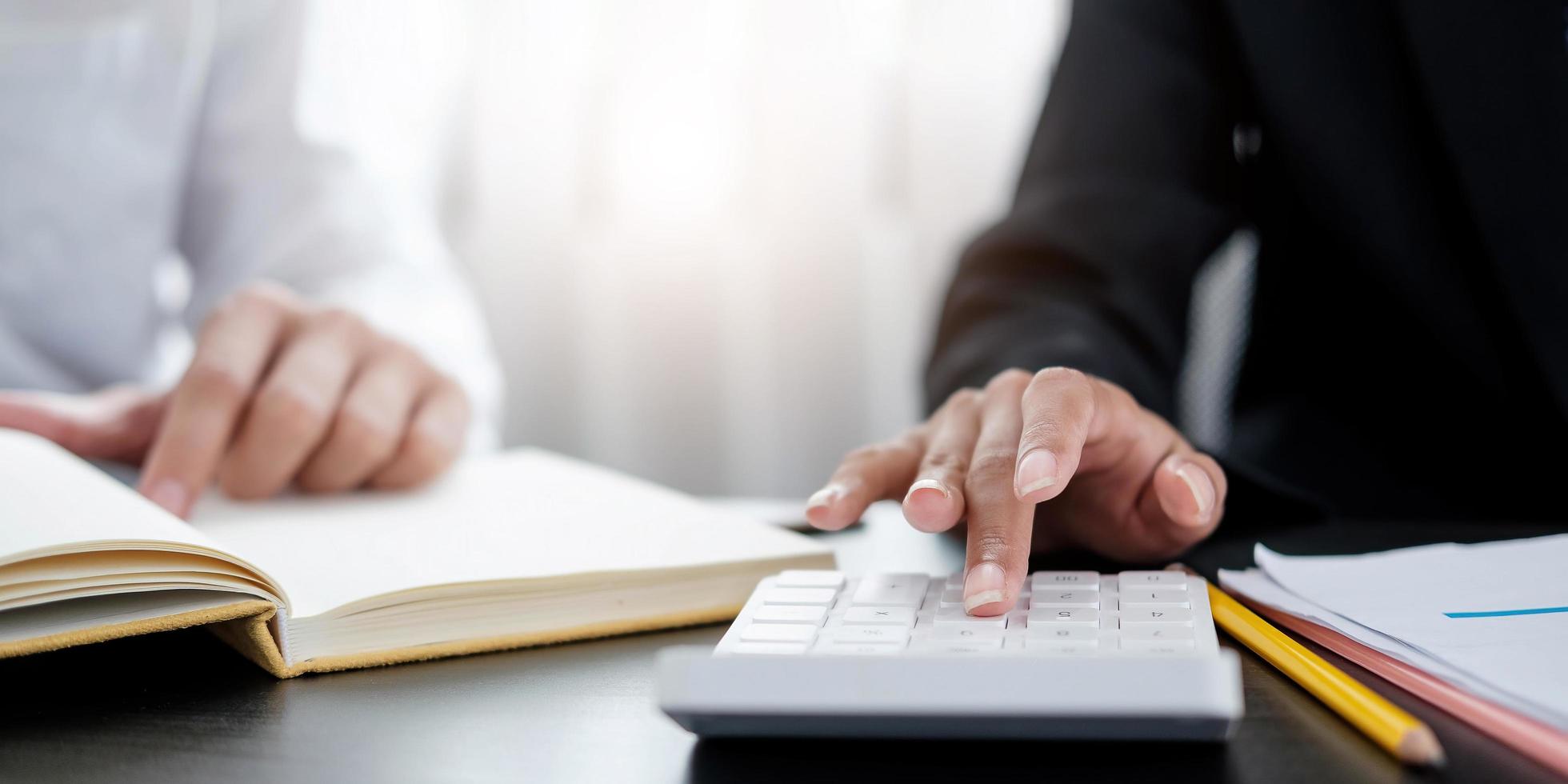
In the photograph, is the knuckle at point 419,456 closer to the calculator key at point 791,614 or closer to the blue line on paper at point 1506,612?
the calculator key at point 791,614

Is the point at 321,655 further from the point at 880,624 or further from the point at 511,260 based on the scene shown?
the point at 511,260

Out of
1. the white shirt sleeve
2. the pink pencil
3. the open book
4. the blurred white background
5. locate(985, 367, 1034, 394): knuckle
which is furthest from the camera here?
the blurred white background

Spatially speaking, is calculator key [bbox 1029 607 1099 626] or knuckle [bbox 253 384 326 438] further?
knuckle [bbox 253 384 326 438]

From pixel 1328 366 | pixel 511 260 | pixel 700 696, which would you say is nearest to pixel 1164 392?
pixel 1328 366

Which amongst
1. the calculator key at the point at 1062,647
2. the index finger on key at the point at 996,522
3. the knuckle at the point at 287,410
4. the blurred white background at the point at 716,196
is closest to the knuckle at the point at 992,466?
the index finger on key at the point at 996,522

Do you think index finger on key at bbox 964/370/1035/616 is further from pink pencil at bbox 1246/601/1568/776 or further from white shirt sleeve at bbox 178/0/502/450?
white shirt sleeve at bbox 178/0/502/450

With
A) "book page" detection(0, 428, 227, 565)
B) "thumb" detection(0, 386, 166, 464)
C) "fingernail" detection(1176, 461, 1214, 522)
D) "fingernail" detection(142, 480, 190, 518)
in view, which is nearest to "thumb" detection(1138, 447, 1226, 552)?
"fingernail" detection(1176, 461, 1214, 522)

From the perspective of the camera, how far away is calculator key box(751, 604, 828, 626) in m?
0.34

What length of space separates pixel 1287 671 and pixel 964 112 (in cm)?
110

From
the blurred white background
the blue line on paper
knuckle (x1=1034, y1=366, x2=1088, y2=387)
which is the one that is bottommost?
the blurred white background

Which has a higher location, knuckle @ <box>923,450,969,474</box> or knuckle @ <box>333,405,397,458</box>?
knuckle @ <box>923,450,969,474</box>

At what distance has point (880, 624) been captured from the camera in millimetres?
332

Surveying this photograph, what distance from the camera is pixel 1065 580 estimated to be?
1.25 feet

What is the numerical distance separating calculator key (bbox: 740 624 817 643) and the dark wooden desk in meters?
0.03
